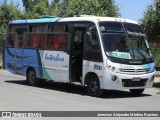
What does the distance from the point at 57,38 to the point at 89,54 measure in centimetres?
257

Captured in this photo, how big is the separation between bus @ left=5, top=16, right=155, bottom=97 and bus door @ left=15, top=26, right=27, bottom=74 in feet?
3.02

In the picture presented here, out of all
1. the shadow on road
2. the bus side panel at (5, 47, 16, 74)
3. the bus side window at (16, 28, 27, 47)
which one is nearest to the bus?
the shadow on road

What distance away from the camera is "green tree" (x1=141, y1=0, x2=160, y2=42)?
71.0 ft

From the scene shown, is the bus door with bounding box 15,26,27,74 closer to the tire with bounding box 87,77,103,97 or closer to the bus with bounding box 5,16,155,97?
the bus with bounding box 5,16,155,97

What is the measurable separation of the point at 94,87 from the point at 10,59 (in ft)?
23.2

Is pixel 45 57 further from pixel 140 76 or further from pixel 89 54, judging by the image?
pixel 140 76

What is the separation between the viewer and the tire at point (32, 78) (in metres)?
19.9

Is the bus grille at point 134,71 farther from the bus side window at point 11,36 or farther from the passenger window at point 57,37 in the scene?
the bus side window at point 11,36

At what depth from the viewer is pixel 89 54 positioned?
1608 centimetres

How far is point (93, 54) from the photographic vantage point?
52.1 ft

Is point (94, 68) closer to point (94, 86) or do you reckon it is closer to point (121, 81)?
point (94, 86)

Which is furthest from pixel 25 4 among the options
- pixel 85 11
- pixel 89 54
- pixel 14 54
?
pixel 89 54

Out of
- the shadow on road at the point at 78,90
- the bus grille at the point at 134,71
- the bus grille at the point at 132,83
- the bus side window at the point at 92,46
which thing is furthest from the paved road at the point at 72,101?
the bus side window at the point at 92,46

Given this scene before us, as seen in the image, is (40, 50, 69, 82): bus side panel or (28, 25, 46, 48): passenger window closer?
(40, 50, 69, 82): bus side panel
